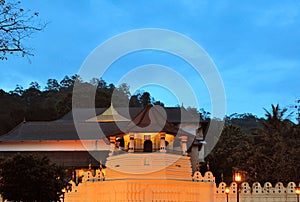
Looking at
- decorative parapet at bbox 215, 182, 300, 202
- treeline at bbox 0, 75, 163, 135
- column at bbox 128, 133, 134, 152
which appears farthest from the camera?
treeline at bbox 0, 75, 163, 135

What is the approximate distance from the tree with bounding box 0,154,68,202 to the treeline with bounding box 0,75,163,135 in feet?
57.9

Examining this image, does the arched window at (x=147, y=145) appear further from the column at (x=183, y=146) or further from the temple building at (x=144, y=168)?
the column at (x=183, y=146)

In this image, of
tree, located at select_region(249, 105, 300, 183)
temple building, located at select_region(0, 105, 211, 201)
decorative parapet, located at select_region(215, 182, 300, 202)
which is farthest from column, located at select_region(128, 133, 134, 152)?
tree, located at select_region(249, 105, 300, 183)

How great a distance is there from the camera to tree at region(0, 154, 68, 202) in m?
19.2

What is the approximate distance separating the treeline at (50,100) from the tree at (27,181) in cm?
1766

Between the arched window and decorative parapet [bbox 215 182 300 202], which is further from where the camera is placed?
the arched window

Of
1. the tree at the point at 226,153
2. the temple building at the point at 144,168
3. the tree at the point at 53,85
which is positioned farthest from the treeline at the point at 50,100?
the temple building at the point at 144,168

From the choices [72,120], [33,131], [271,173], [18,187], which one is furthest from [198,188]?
[72,120]

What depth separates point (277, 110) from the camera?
29.3 meters

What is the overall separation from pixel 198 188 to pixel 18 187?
8014 millimetres

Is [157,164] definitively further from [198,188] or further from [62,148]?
[62,148]

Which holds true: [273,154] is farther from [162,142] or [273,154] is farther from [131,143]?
[131,143]

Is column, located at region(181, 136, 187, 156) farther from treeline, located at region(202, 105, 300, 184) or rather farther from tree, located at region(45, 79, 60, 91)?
tree, located at region(45, 79, 60, 91)

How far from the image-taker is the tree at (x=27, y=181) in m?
19.2
